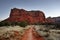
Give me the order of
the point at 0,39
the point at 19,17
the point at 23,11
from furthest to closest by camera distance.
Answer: the point at 23,11 < the point at 19,17 < the point at 0,39

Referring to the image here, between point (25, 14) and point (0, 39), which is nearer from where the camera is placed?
point (0, 39)

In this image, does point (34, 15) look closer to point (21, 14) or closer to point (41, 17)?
point (41, 17)

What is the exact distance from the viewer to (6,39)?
19109 mm

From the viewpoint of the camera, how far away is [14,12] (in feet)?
518

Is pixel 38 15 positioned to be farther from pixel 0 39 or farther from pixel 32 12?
pixel 0 39

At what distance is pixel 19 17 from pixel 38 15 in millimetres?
28455

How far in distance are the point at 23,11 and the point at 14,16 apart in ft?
42.7

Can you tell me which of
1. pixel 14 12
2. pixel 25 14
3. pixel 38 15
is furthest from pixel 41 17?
pixel 14 12

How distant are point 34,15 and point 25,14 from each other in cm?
1521

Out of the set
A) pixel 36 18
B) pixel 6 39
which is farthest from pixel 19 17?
pixel 6 39

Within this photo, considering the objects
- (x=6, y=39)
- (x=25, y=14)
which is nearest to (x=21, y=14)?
(x=25, y=14)

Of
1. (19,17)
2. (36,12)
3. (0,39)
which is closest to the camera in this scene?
(0,39)

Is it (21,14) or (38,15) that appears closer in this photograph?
(21,14)

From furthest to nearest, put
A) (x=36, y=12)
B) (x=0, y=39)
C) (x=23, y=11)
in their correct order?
(x=36, y=12) → (x=23, y=11) → (x=0, y=39)
